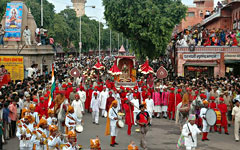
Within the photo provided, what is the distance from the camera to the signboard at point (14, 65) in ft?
77.0

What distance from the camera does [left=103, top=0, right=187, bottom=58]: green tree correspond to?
37062mm

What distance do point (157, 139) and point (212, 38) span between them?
1987 centimetres

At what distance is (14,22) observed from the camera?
1150 inches

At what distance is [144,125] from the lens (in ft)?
43.2

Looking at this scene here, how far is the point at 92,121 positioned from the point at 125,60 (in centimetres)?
1242

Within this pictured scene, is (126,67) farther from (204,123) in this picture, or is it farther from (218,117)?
(204,123)

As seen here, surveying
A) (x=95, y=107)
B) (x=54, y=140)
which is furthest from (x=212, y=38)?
(x=54, y=140)

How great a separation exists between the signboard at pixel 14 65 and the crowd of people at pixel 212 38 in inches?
609

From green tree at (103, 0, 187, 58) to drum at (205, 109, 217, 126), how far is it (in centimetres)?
2202

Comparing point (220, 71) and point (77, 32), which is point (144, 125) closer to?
point (220, 71)

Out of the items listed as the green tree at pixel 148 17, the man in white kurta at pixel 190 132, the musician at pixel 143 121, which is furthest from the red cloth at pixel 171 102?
the green tree at pixel 148 17

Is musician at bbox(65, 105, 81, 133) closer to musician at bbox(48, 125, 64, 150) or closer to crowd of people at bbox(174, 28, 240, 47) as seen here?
musician at bbox(48, 125, 64, 150)

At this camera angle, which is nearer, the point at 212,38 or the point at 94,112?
the point at 94,112

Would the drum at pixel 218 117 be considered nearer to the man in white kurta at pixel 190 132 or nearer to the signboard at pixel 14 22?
the man in white kurta at pixel 190 132
